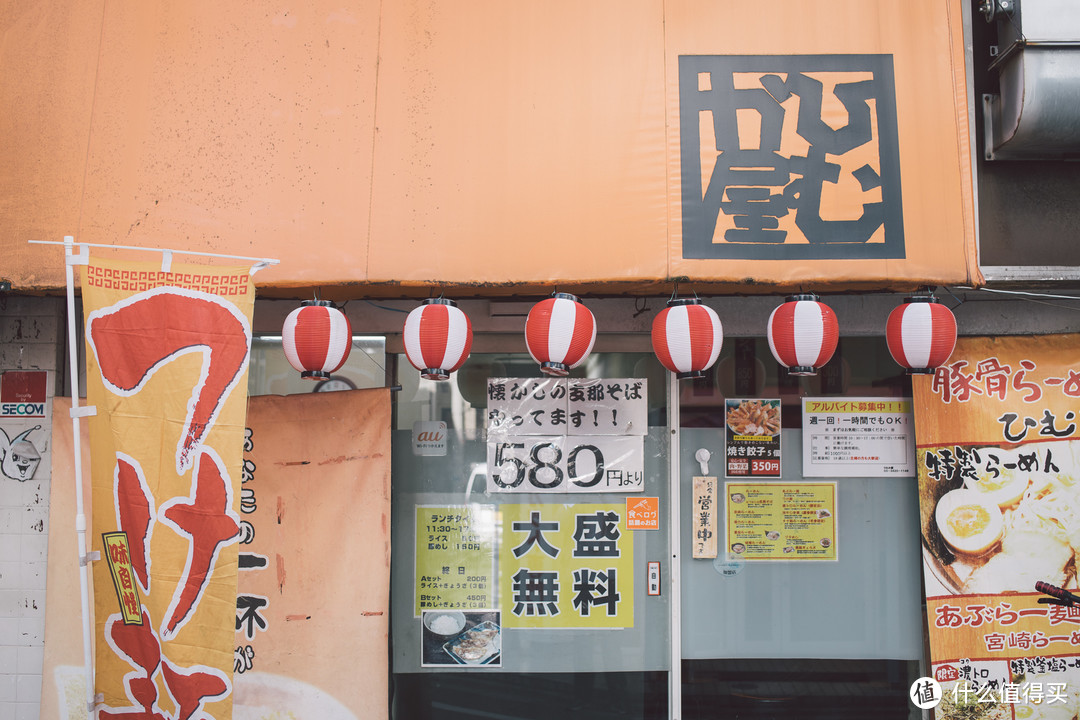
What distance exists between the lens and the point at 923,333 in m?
4.64

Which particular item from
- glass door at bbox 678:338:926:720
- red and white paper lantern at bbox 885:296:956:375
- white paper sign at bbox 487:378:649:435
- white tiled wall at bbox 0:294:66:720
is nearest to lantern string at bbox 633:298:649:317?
white paper sign at bbox 487:378:649:435

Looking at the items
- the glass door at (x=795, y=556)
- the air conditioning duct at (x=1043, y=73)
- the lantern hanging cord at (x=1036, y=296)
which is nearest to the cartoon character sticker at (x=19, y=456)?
the glass door at (x=795, y=556)

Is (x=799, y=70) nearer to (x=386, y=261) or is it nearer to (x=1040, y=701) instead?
(x=386, y=261)

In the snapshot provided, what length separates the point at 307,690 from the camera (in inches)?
209

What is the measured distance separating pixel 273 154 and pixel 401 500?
283cm

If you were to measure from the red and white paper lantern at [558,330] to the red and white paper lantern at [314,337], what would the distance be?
1.35m

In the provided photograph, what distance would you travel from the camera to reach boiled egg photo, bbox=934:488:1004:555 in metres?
5.29

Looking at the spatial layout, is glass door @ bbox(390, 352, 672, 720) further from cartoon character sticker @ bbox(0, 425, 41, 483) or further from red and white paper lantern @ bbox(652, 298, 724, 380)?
cartoon character sticker @ bbox(0, 425, 41, 483)

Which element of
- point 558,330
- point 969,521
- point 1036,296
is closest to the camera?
A: point 558,330

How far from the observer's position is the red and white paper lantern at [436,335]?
4617 millimetres

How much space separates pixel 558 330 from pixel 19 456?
14.9ft

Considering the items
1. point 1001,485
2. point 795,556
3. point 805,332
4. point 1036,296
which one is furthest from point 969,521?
point 805,332

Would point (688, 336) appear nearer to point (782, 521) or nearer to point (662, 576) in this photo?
point (782, 521)

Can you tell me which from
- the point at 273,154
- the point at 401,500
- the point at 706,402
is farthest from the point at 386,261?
the point at 706,402
